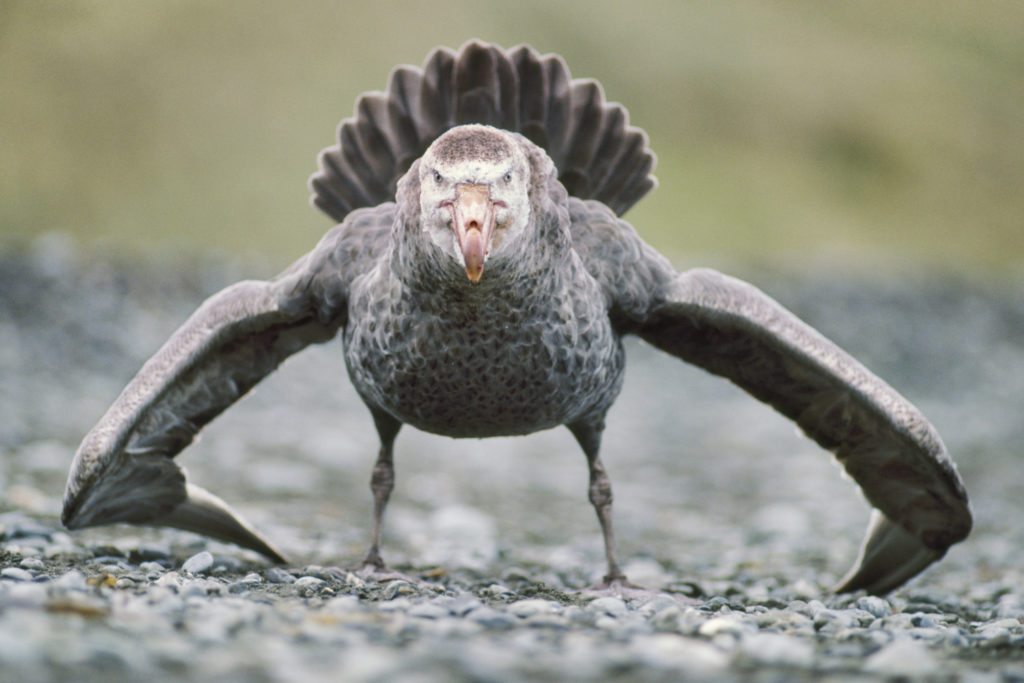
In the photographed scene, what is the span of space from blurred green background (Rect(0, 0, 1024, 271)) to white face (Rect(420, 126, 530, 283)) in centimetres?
1253

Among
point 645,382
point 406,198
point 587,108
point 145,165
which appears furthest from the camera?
point 145,165

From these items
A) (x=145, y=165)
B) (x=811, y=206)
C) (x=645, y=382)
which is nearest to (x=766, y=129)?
(x=811, y=206)

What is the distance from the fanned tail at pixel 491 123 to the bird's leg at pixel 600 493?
124 centimetres

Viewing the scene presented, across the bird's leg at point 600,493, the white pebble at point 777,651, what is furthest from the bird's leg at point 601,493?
the white pebble at point 777,651

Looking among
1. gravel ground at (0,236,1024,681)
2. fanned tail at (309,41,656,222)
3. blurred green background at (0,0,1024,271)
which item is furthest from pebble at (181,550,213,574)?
blurred green background at (0,0,1024,271)

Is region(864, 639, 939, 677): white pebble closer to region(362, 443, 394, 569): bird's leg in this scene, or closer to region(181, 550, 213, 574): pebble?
region(362, 443, 394, 569): bird's leg

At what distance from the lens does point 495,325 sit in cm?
450

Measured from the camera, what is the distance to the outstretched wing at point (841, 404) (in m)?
5.49

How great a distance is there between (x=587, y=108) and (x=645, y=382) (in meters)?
10.7

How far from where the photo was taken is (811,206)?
2258 centimetres

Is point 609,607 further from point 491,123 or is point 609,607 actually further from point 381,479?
point 491,123

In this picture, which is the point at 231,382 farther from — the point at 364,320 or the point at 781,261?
the point at 781,261

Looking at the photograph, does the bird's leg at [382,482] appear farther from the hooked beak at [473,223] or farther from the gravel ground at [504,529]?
the hooked beak at [473,223]

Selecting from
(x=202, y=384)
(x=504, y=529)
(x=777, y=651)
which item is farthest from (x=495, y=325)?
(x=504, y=529)
